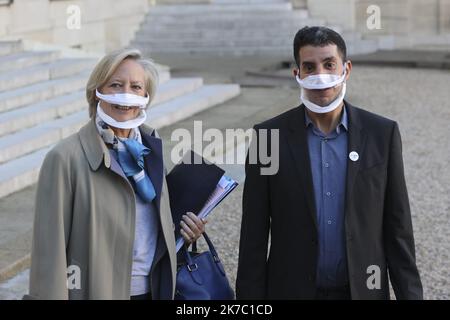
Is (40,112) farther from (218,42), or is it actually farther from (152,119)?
(218,42)

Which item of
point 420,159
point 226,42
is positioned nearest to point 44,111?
point 420,159

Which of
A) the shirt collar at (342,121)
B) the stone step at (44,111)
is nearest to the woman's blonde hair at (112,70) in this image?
the shirt collar at (342,121)

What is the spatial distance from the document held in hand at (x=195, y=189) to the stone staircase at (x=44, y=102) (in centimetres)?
434

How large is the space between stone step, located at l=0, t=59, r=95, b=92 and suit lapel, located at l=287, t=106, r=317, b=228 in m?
7.44

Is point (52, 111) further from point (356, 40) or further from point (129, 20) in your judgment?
point (356, 40)

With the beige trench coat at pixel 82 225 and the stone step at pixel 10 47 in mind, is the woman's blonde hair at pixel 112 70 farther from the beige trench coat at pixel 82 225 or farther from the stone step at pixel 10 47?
the stone step at pixel 10 47

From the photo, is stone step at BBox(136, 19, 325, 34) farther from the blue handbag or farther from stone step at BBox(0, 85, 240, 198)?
the blue handbag

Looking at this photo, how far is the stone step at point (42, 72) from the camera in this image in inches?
418

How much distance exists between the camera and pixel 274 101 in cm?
1321

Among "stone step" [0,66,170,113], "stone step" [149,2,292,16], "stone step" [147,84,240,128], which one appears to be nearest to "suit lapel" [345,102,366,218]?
"stone step" [0,66,170,113]
